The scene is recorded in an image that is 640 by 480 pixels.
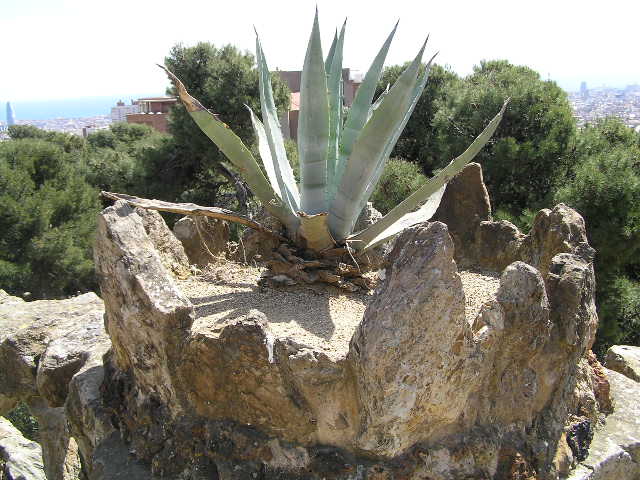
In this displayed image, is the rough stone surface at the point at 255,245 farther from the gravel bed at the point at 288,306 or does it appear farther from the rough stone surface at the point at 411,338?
the rough stone surface at the point at 411,338

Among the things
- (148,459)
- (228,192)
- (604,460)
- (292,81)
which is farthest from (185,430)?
(292,81)

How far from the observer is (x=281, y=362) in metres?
2.13

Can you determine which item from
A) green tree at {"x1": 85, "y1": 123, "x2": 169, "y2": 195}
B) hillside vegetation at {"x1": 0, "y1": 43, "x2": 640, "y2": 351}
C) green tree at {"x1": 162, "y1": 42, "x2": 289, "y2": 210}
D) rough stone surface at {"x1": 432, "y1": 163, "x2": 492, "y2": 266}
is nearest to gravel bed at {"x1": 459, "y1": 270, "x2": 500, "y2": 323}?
rough stone surface at {"x1": 432, "y1": 163, "x2": 492, "y2": 266}

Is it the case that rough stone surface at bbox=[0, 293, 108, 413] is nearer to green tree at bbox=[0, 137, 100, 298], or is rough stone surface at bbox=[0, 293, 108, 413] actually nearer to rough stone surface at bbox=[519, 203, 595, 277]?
rough stone surface at bbox=[519, 203, 595, 277]

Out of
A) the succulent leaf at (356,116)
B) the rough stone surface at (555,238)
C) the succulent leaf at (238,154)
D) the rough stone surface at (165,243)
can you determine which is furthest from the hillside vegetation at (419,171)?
the rough stone surface at (165,243)

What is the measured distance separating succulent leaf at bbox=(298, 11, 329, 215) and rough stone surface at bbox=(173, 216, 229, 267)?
730mm

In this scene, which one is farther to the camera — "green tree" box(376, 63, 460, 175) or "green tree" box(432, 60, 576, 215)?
"green tree" box(376, 63, 460, 175)

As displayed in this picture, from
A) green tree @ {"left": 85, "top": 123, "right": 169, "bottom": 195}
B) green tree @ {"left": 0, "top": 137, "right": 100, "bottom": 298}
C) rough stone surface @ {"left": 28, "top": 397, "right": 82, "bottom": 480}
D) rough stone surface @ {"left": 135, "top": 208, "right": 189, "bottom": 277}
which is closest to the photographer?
rough stone surface @ {"left": 135, "top": 208, "right": 189, "bottom": 277}

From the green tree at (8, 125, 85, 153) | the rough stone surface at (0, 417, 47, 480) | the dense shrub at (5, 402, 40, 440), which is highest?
the green tree at (8, 125, 85, 153)

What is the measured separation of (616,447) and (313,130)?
207cm

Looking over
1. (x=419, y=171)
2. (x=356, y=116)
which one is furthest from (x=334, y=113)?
(x=419, y=171)

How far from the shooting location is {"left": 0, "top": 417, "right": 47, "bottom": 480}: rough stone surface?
198 inches

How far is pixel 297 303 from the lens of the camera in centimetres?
283

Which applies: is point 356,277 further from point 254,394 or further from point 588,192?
point 588,192
